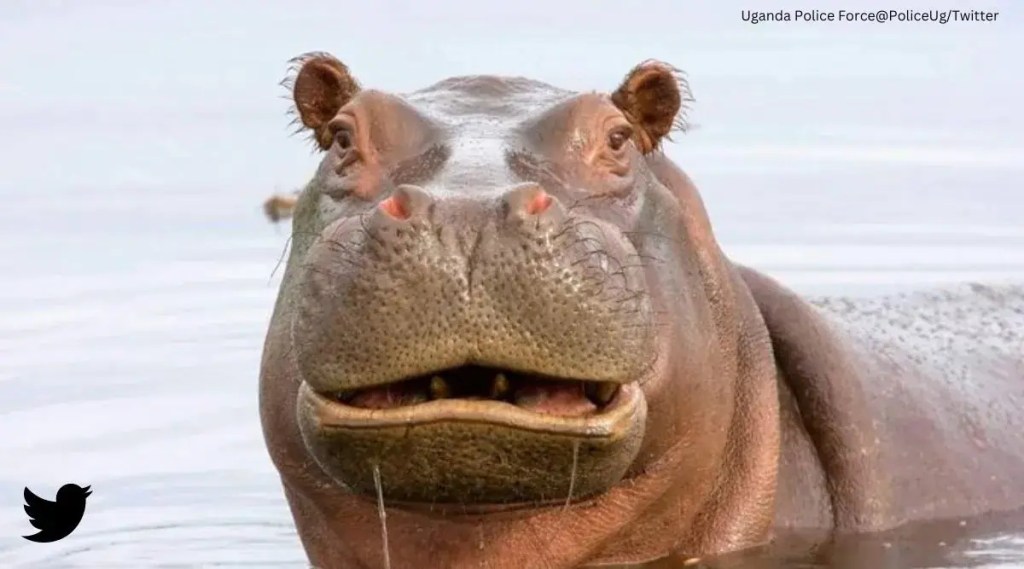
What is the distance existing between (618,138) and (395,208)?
1.13 m

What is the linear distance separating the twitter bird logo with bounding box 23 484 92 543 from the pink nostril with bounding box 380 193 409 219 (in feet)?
6.99

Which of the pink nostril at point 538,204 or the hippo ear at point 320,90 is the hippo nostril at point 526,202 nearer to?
the pink nostril at point 538,204

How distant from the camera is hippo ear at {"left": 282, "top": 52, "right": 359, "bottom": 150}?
749cm

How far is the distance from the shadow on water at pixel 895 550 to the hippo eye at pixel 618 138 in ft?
3.98

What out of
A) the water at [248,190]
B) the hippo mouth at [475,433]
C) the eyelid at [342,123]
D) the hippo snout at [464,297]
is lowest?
the water at [248,190]

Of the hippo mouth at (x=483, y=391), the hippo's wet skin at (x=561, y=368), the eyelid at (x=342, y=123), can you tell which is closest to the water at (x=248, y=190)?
the hippo's wet skin at (x=561, y=368)

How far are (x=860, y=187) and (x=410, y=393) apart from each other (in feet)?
36.5

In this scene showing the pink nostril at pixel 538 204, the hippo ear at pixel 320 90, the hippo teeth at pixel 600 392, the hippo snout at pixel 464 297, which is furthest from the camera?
the hippo ear at pixel 320 90

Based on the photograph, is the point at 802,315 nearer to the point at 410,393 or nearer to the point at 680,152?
the point at 410,393

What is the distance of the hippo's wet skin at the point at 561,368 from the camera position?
6184mm

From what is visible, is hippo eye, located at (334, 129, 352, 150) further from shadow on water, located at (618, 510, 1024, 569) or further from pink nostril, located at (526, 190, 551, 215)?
shadow on water, located at (618, 510, 1024, 569)

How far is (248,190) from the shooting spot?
17469 mm

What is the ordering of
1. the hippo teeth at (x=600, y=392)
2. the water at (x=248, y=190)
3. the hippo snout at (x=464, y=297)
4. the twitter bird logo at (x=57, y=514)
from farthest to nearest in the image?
the water at (x=248, y=190) < the twitter bird logo at (x=57, y=514) < the hippo teeth at (x=600, y=392) < the hippo snout at (x=464, y=297)

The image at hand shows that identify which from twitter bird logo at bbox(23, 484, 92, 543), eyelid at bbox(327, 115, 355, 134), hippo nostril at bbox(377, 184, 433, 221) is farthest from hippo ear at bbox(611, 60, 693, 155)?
twitter bird logo at bbox(23, 484, 92, 543)
